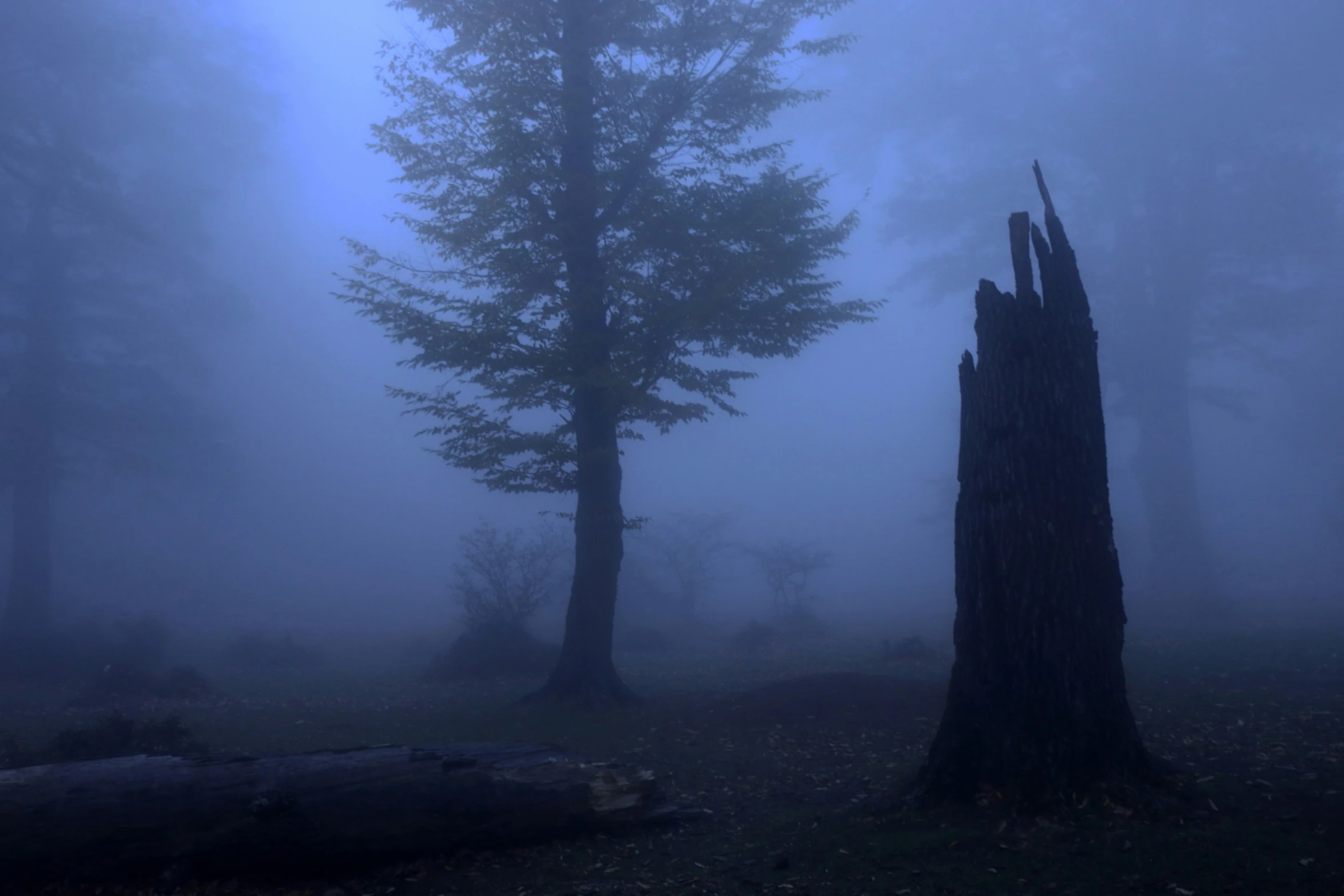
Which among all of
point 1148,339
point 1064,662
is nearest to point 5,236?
point 1064,662

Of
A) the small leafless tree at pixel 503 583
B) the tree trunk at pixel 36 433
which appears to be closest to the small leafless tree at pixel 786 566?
the small leafless tree at pixel 503 583

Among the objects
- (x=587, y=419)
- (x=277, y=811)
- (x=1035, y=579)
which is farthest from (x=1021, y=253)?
(x=587, y=419)

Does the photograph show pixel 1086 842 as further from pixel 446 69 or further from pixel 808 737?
pixel 446 69

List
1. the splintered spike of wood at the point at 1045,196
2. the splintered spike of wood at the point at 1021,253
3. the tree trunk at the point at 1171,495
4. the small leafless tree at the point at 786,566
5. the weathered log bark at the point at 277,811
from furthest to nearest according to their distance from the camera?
the small leafless tree at the point at 786,566 < the tree trunk at the point at 1171,495 < the splintered spike of wood at the point at 1045,196 < the splintered spike of wood at the point at 1021,253 < the weathered log bark at the point at 277,811

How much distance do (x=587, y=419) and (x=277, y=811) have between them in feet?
26.5

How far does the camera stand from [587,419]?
13508mm

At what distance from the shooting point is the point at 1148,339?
92.2 feet

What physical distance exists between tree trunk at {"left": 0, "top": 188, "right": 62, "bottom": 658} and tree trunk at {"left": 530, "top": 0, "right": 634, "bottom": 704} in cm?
1621

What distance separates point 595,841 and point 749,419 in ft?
245

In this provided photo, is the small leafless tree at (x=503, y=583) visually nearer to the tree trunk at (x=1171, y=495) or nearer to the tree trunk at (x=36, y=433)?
the tree trunk at (x=36, y=433)

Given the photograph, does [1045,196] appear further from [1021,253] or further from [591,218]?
[591,218]

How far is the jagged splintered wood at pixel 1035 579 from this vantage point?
21.2 ft

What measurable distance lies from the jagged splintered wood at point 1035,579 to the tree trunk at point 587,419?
6561mm

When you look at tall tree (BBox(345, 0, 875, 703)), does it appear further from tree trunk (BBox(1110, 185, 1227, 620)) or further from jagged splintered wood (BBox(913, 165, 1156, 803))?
tree trunk (BBox(1110, 185, 1227, 620))
